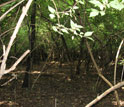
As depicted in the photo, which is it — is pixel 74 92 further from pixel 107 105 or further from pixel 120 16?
pixel 120 16

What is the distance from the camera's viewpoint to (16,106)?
6324mm

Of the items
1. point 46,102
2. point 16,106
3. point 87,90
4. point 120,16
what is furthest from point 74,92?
point 120,16

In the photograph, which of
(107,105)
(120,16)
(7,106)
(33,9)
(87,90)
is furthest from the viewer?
(87,90)

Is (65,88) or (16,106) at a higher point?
(16,106)

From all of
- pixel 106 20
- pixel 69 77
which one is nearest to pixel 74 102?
pixel 106 20

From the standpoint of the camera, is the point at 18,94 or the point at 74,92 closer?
the point at 18,94

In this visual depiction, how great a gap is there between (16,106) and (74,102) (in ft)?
6.35

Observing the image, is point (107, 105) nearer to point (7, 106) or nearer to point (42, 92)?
point (42, 92)

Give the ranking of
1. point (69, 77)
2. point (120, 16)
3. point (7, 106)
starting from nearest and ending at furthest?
1. point (7, 106)
2. point (120, 16)
3. point (69, 77)

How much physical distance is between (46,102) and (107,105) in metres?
1.98

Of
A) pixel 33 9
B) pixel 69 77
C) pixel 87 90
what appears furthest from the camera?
pixel 69 77

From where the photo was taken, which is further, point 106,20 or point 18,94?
point 106,20

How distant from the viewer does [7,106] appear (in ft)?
20.7

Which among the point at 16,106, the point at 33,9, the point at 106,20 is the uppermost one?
the point at 33,9
